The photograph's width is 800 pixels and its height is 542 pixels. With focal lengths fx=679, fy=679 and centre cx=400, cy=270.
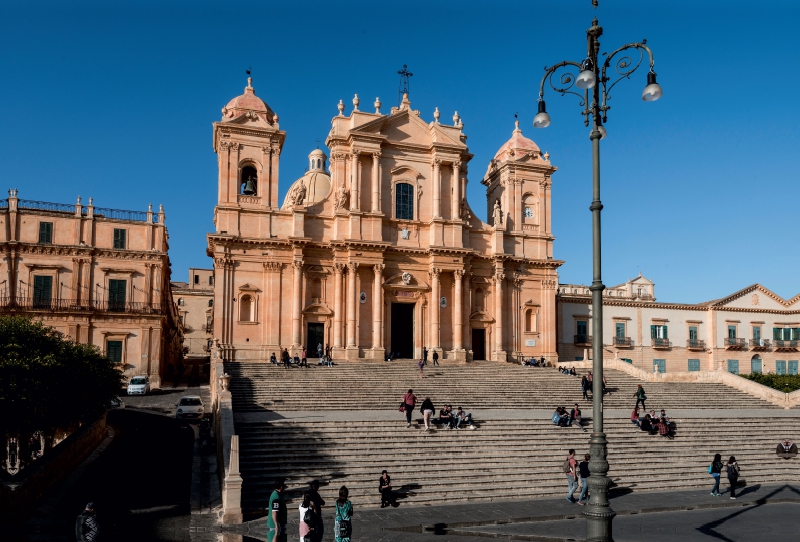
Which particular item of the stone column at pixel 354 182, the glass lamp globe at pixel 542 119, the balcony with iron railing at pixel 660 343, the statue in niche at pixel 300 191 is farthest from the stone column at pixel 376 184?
the glass lamp globe at pixel 542 119

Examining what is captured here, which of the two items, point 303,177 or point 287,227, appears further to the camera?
point 303,177

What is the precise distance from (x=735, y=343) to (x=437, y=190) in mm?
27375

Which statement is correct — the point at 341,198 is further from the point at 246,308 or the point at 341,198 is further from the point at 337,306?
the point at 246,308

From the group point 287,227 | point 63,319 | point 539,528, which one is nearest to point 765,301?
point 287,227

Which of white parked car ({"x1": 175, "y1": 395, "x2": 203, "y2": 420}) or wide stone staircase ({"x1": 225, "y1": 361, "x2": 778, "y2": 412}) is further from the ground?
wide stone staircase ({"x1": 225, "y1": 361, "x2": 778, "y2": 412})

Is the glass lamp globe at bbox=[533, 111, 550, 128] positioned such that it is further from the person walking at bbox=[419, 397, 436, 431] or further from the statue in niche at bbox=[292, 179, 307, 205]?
the statue in niche at bbox=[292, 179, 307, 205]

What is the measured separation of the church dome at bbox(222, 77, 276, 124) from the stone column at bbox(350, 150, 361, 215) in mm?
5139

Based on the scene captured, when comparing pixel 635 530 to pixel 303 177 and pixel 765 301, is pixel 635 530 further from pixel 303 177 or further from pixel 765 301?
pixel 303 177

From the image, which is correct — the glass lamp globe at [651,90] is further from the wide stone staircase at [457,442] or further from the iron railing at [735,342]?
the iron railing at [735,342]

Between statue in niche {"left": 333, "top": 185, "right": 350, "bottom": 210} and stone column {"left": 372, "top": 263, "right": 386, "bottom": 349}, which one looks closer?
stone column {"left": 372, "top": 263, "right": 386, "bottom": 349}

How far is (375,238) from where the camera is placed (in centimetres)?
3681

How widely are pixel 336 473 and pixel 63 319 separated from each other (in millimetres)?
28038

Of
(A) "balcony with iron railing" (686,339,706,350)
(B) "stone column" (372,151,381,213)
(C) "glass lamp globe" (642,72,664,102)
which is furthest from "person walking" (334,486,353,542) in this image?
(A) "balcony with iron railing" (686,339,706,350)

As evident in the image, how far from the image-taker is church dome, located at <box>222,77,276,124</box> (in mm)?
36625
